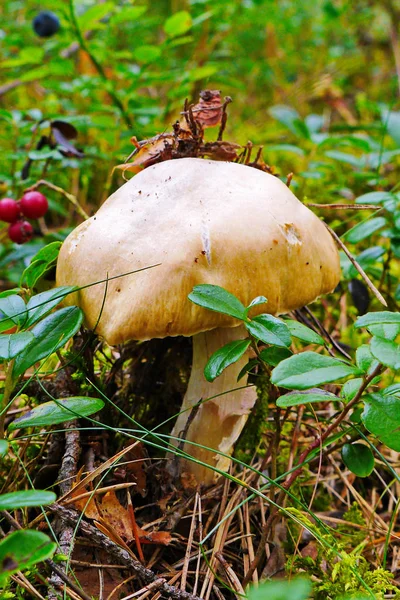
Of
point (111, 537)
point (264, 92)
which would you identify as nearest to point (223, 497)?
point (111, 537)

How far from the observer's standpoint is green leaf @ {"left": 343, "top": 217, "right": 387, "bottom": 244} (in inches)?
73.1

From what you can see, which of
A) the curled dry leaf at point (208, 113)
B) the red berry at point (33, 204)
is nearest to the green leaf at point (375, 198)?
the curled dry leaf at point (208, 113)

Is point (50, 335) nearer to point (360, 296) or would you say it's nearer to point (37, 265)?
point (37, 265)

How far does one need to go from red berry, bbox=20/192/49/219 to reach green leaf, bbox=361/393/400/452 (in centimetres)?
144

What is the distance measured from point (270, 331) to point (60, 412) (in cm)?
50

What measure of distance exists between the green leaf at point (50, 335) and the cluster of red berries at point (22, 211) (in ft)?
2.72

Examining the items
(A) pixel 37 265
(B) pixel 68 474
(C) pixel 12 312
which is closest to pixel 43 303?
(C) pixel 12 312

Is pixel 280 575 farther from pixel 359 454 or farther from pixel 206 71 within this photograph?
pixel 206 71

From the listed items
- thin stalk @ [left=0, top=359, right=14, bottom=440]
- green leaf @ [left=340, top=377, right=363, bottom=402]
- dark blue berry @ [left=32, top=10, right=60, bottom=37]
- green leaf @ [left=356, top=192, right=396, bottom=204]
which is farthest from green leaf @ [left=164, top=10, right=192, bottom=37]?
green leaf @ [left=340, top=377, right=363, bottom=402]

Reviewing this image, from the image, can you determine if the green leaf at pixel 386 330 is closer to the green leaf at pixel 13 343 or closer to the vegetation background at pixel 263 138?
the vegetation background at pixel 263 138

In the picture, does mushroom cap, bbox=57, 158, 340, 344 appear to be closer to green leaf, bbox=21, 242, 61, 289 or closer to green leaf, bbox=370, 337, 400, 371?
green leaf, bbox=21, 242, 61, 289

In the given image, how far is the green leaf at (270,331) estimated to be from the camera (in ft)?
3.67

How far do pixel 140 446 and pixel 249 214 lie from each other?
756 mm

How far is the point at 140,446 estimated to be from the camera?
5.07 feet
